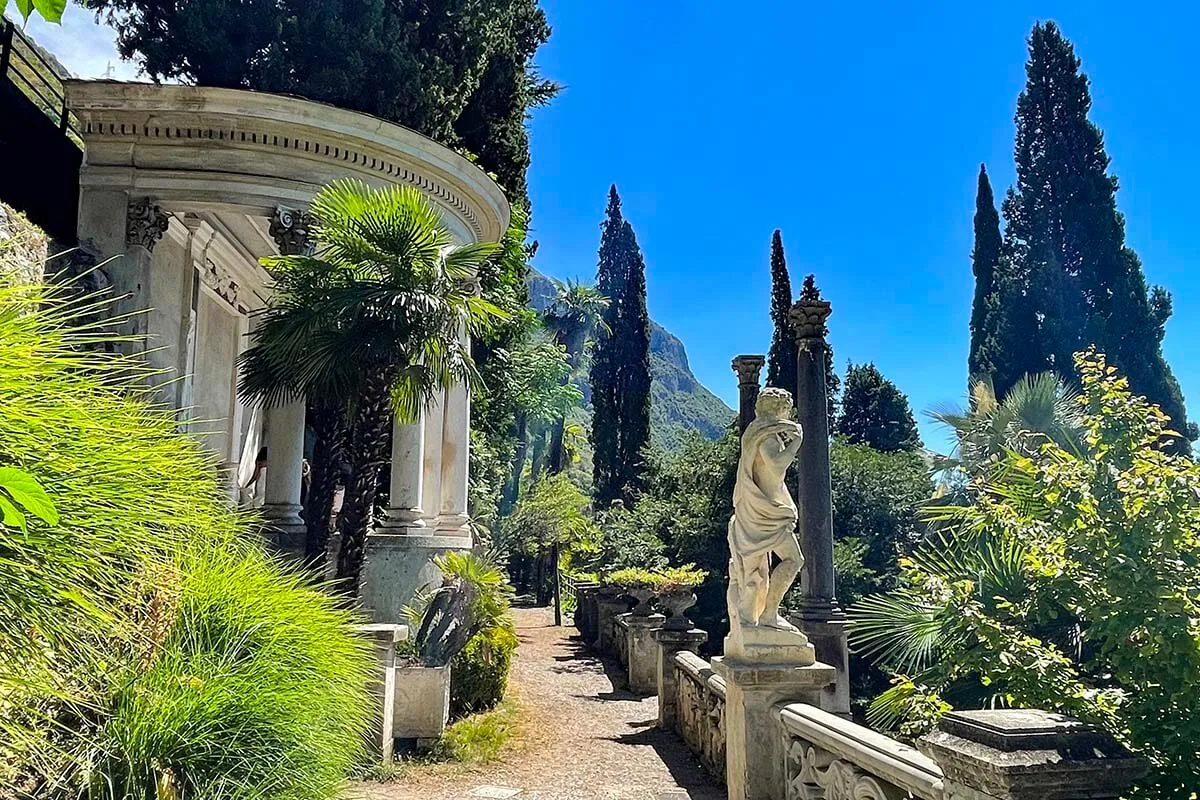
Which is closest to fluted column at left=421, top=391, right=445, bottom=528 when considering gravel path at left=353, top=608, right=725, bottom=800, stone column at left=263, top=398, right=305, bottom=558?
stone column at left=263, top=398, right=305, bottom=558

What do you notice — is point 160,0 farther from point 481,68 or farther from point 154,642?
point 154,642

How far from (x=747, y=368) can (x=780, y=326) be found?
57.5ft

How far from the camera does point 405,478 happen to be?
425 inches

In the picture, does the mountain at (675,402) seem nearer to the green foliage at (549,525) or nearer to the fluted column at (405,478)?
the green foliage at (549,525)

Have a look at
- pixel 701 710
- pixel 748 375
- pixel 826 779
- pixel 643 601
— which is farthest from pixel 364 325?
pixel 748 375

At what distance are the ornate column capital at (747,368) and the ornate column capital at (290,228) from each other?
353 inches

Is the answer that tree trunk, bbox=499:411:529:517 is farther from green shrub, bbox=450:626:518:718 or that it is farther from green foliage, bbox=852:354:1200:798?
green foliage, bbox=852:354:1200:798

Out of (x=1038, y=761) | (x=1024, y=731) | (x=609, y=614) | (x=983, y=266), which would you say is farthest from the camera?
(x=983, y=266)

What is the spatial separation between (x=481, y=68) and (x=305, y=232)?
830cm

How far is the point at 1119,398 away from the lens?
4.72 m

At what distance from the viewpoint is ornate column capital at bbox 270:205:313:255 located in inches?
401

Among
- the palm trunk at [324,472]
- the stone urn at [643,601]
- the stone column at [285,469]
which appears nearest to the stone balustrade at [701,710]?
the palm trunk at [324,472]

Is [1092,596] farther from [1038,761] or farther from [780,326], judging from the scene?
[780,326]

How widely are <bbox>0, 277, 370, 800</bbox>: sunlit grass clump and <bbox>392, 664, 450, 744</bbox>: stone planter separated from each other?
3.75m
